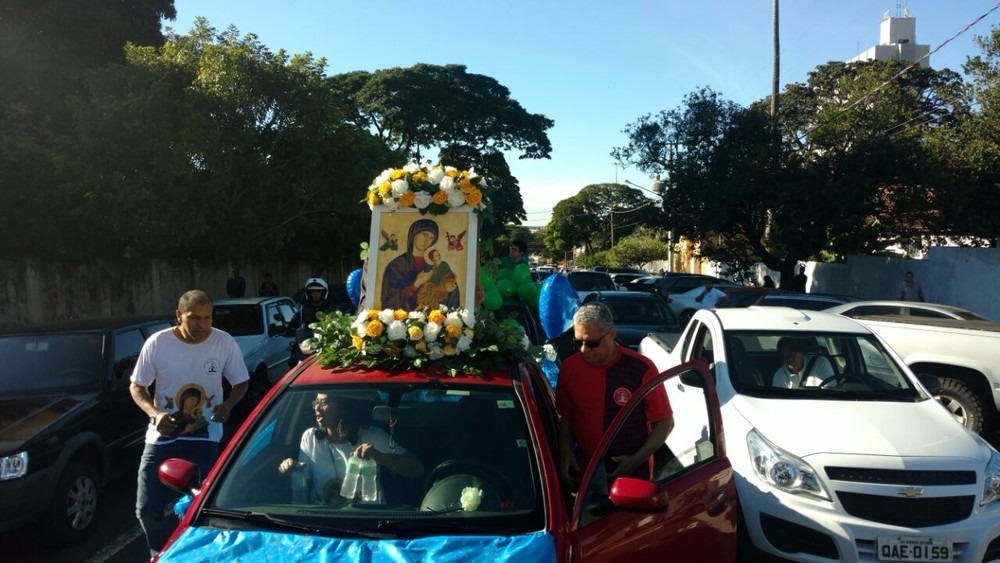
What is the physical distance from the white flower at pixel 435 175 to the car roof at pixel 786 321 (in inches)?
108

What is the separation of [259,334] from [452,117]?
2557 centimetres

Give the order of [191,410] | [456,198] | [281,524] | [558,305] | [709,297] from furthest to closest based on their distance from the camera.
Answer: [709,297] < [558,305] < [456,198] < [191,410] < [281,524]

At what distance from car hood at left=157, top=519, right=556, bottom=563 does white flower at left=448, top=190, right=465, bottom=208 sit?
2.22 meters

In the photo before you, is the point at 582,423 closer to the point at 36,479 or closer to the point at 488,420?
the point at 488,420

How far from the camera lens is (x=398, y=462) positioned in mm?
3164

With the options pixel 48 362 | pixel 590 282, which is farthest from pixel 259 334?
pixel 590 282

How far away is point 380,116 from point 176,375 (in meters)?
30.3

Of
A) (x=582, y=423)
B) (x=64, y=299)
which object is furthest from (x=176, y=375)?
(x=64, y=299)

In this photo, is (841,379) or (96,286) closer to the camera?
(841,379)

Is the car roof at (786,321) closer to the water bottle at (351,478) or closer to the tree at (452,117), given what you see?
the water bottle at (351,478)

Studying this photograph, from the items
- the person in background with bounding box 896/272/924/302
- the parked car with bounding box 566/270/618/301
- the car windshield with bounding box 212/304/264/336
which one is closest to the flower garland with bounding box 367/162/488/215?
the car windshield with bounding box 212/304/264/336

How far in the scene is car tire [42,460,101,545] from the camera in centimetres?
486

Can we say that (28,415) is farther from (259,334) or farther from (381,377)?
(259,334)

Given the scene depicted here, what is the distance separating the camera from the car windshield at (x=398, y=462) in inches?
110
